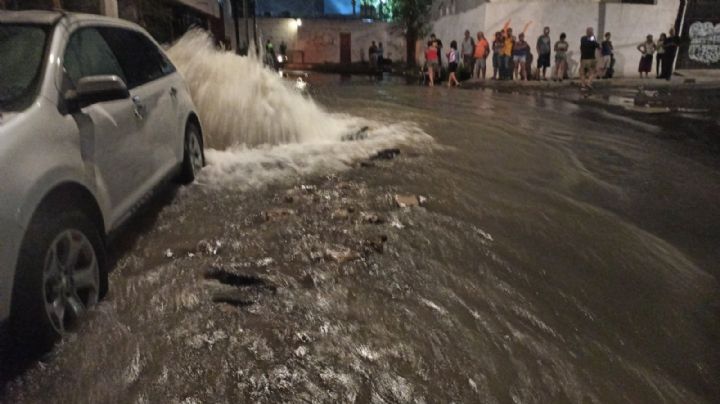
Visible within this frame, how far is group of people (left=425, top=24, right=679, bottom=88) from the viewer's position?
20.6m

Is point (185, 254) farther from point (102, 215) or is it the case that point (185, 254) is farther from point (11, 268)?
point (11, 268)

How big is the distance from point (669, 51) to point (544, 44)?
15.7ft

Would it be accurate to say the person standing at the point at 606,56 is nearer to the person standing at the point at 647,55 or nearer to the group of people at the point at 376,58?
the person standing at the point at 647,55

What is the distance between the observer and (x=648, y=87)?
19.1 m

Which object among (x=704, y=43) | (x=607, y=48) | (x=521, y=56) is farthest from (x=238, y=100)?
(x=704, y=43)

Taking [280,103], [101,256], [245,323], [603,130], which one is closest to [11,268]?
[101,256]

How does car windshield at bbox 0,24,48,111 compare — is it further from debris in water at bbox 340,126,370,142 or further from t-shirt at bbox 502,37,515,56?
t-shirt at bbox 502,37,515,56

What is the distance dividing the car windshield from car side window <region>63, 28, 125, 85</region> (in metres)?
0.16

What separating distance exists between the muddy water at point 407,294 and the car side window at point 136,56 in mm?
1207

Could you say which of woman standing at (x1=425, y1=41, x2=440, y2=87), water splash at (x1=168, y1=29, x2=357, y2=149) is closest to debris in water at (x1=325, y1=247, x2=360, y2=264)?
water splash at (x1=168, y1=29, x2=357, y2=149)

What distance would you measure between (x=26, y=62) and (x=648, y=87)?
1988 centimetres

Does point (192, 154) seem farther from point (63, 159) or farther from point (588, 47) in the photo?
point (588, 47)

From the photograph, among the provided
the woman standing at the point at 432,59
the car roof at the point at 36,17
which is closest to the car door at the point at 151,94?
the car roof at the point at 36,17

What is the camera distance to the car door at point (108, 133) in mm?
3299
